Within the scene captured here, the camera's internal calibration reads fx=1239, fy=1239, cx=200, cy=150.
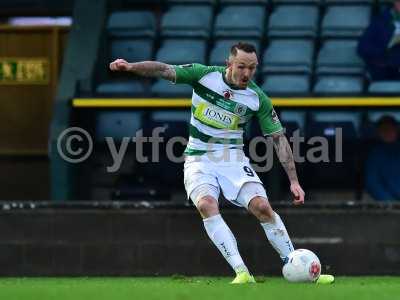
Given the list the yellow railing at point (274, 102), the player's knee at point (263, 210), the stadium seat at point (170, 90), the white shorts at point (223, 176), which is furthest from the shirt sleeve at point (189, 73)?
the stadium seat at point (170, 90)

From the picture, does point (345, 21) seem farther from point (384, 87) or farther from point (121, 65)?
point (121, 65)

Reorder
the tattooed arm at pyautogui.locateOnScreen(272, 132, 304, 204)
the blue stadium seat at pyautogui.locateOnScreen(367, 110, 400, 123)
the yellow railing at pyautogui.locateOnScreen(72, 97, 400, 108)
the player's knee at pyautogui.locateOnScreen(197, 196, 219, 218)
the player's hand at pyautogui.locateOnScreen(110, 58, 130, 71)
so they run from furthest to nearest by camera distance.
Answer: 1. the blue stadium seat at pyautogui.locateOnScreen(367, 110, 400, 123)
2. the yellow railing at pyautogui.locateOnScreen(72, 97, 400, 108)
3. the tattooed arm at pyautogui.locateOnScreen(272, 132, 304, 204)
4. the player's knee at pyautogui.locateOnScreen(197, 196, 219, 218)
5. the player's hand at pyautogui.locateOnScreen(110, 58, 130, 71)

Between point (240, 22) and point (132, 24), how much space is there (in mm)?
1250

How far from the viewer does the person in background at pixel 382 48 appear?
13.0 m

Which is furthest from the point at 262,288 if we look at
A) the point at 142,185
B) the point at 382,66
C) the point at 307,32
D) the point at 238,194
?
the point at 307,32

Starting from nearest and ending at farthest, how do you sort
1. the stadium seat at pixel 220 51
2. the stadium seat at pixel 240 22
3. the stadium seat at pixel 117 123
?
the stadium seat at pixel 117 123 → the stadium seat at pixel 220 51 → the stadium seat at pixel 240 22

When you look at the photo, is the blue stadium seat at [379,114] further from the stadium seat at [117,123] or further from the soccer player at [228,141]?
the soccer player at [228,141]

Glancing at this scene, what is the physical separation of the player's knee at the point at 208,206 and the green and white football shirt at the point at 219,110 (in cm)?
46

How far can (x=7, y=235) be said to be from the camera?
10.7 m

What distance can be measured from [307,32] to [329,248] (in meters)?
3.98

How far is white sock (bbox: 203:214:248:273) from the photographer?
8.76 metres

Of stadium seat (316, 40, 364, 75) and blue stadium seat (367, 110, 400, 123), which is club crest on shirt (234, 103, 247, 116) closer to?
blue stadium seat (367, 110, 400, 123)

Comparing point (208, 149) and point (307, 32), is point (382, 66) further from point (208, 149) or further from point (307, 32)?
point (208, 149)

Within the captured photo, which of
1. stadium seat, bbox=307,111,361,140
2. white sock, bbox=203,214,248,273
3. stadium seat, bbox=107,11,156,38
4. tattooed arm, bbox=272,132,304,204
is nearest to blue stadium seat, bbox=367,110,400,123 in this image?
stadium seat, bbox=307,111,361,140
